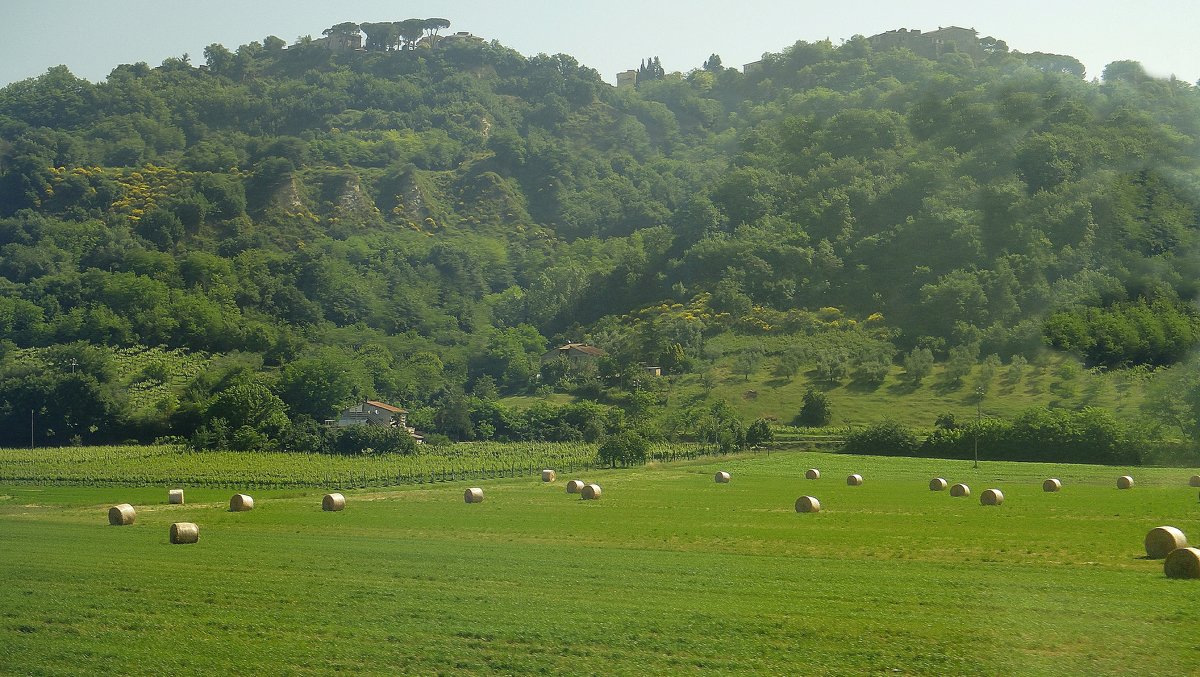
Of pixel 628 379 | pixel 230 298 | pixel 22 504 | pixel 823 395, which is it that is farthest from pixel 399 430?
pixel 230 298

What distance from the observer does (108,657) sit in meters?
18.5

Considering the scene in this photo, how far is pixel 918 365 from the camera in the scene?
10188cm

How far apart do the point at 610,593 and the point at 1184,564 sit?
36.8 feet

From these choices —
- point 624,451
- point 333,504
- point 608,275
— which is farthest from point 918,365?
point 333,504

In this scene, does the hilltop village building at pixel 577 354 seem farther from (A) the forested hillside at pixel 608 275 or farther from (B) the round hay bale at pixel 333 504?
(B) the round hay bale at pixel 333 504

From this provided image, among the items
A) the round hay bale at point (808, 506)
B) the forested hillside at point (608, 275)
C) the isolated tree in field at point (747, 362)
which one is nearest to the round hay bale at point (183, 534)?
the round hay bale at point (808, 506)

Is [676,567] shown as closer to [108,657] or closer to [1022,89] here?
[108,657]

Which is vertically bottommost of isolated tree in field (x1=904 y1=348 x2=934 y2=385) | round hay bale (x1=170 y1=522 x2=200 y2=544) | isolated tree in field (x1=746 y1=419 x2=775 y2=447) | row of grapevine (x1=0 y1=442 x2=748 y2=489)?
row of grapevine (x1=0 y1=442 x2=748 y2=489)

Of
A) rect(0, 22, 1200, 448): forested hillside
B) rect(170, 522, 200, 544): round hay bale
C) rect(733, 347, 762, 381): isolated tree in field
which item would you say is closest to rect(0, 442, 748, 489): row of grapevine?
rect(0, 22, 1200, 448): forested hillside

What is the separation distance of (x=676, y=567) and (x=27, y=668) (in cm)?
1354

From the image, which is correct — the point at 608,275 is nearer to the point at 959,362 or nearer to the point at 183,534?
the point at 959,362

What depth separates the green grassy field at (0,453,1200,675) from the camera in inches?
709

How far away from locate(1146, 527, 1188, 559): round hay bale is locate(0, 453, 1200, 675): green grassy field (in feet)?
3.23

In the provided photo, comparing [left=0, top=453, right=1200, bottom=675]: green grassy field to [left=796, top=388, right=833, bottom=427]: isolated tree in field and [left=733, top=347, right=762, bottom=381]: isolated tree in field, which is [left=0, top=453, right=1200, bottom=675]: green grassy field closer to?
[left=796, top=388, right=833, bottom=427]: isolated tree in field
